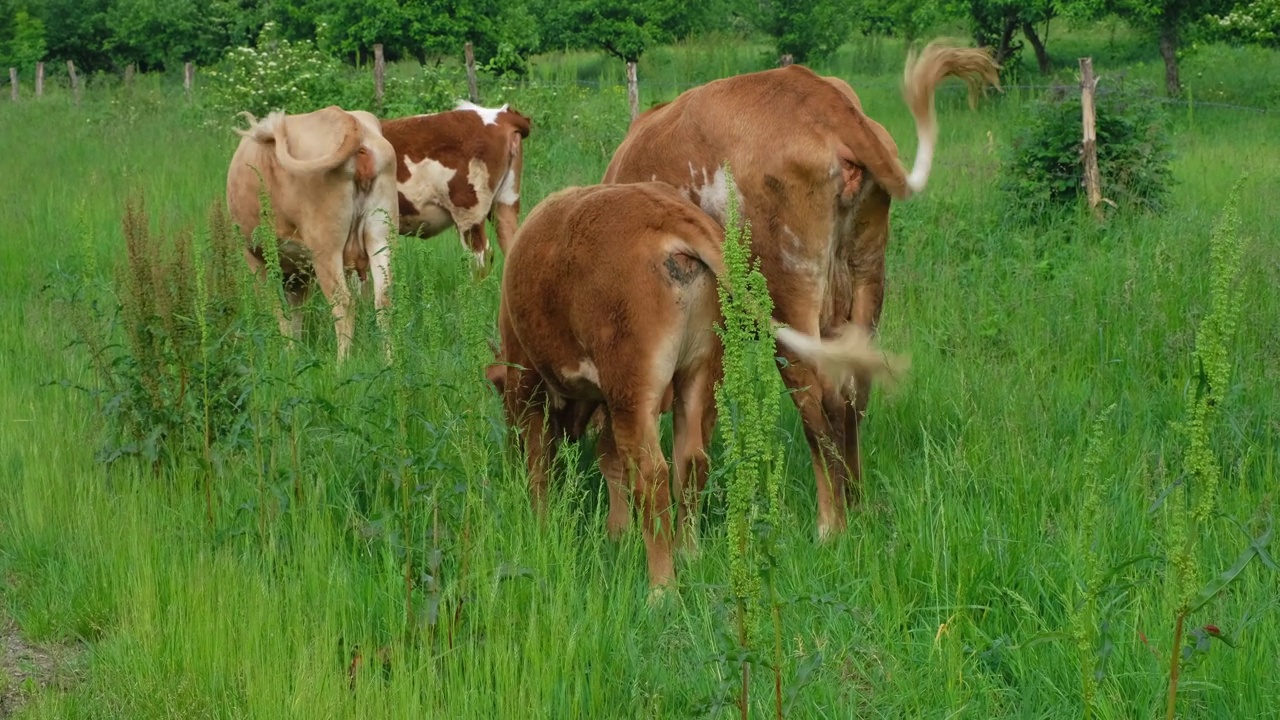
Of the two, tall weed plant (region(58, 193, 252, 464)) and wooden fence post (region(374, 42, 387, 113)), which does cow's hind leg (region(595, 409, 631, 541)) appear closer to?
tall weed plant (region(58, 193, 252, 464))

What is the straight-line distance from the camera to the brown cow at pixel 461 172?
10.3 meters

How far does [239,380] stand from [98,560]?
108 cm

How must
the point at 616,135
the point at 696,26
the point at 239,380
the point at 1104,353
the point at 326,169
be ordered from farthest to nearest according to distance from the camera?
the point at 696,26
the point at 616,135
the point at 326,169
the point at 1104,353
the point at 239,380

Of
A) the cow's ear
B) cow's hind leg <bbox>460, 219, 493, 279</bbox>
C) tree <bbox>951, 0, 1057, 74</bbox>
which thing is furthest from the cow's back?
tree <bbox>951, 0, 1057, 74</bbox>

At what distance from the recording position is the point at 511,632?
379cm

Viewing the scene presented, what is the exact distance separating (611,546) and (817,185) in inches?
66.7

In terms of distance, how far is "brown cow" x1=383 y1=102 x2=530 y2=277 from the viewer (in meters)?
10.3

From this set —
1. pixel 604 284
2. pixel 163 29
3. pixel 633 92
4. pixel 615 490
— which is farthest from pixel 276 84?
pixel 163 29

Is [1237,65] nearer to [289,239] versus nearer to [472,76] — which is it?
[472,76]

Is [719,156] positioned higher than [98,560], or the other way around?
[719,156]

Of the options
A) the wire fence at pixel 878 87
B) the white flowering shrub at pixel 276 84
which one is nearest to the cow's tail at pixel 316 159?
the wire fence at pixel 878 87

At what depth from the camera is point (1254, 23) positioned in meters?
22.2

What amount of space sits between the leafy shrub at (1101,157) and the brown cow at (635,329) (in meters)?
5.67

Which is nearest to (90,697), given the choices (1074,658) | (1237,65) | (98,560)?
(98,560)
